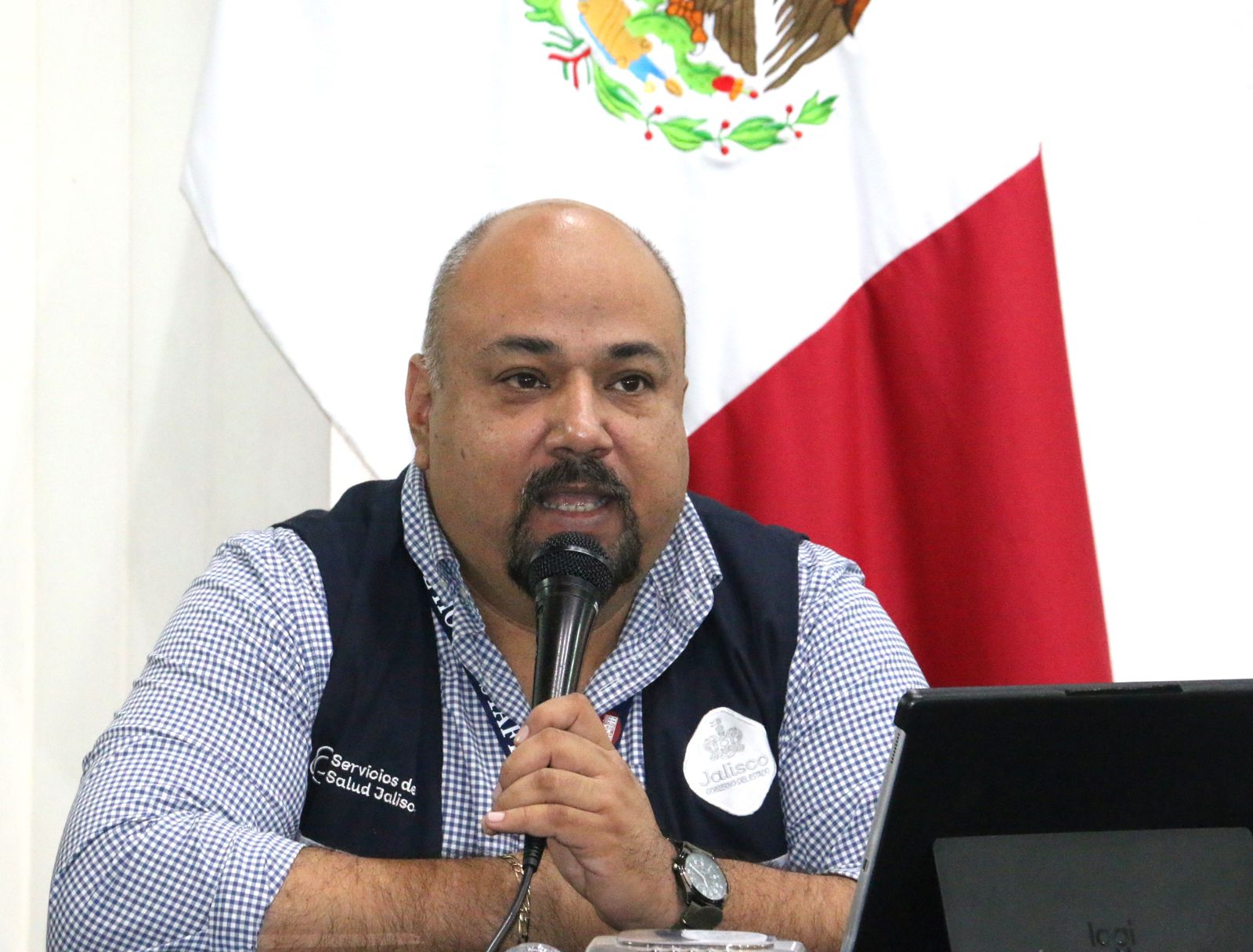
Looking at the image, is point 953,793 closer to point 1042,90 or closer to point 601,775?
point 601,775

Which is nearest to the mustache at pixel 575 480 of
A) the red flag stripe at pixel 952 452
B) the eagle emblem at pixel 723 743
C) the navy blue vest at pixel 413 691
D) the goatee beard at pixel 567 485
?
the goatee beard at pixel 567 485

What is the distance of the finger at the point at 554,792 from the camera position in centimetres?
127

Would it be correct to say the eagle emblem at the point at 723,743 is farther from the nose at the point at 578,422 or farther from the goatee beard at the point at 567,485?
the nose at the point at 578,422

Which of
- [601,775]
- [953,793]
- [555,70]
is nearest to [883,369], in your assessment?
[555,70]

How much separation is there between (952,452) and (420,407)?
0.92m

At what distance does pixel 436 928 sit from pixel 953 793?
688 millimetres

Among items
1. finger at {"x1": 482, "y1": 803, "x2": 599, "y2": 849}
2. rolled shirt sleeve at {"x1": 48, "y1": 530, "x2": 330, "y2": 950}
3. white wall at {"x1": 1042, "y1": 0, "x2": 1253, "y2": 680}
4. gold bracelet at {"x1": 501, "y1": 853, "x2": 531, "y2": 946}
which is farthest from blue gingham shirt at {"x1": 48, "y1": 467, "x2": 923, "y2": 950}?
white wall at {"x1": 1042, "y1": 0, "x2": 1253, "y2": 680}

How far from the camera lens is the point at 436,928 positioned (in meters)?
1.43

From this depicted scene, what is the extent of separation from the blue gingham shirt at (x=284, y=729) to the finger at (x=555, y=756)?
13.7 inches

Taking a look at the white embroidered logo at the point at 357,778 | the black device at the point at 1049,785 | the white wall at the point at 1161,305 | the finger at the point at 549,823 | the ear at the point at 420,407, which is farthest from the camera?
the white wall at the point at 1161,305

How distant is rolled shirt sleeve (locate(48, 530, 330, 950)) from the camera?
145 centimetres

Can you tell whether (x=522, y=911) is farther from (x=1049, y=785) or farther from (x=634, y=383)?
(x=634, y=383)

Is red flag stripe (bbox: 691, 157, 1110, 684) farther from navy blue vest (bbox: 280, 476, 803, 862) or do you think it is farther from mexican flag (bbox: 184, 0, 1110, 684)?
navy blue vest (bbox: 280, 476, 803, 862)

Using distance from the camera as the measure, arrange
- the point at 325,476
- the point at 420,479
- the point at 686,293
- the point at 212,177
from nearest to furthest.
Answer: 1. the point at 420,479
2. the point at 212,177
3. the point at 686,293
4. the point at 325,476
